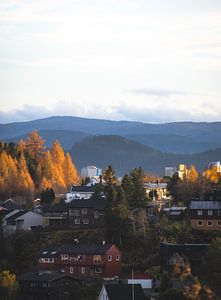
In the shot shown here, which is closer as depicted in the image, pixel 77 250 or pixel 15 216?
pixel 77 250

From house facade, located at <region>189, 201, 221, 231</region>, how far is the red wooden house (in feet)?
13.6

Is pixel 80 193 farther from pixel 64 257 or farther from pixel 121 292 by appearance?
pixel 121 292

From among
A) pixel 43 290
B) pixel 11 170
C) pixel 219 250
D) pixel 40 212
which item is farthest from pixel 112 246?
pixel 11 170

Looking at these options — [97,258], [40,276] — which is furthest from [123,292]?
[97,258]

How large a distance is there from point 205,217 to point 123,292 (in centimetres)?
871

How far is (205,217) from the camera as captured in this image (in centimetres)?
3019

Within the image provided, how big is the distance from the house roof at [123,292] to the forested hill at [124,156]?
11316 cm

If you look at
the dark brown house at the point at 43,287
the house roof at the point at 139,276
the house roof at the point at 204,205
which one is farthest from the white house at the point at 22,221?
the house roof at the point at 139,276

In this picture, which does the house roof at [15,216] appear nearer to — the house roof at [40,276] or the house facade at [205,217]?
the house roof at [40,276]

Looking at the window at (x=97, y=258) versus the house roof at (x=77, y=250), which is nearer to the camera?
A: the window at (x=97, y=258)

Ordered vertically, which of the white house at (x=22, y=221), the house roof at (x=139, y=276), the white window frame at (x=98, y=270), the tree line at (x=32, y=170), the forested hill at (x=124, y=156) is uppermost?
the forested hill at (x=124, y=156)

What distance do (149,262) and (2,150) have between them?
24.3 meters

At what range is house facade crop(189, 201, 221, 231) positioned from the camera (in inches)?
1187

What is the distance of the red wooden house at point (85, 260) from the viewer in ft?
89.8
